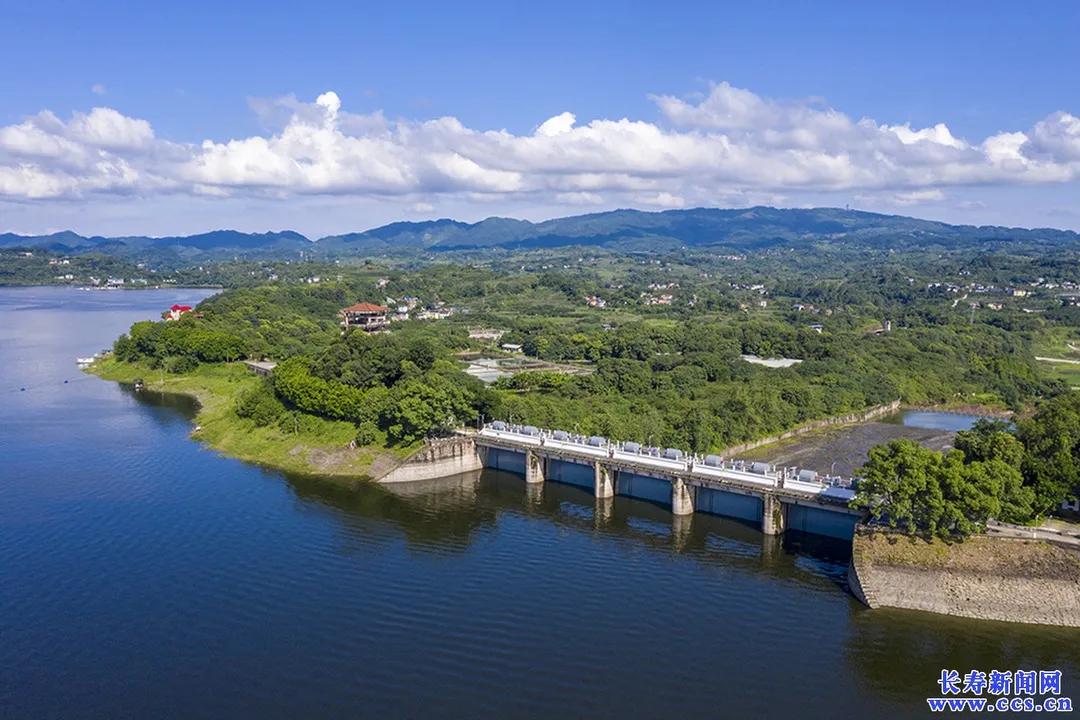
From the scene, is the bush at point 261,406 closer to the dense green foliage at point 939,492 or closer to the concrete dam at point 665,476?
the concrete dam at point 665,476

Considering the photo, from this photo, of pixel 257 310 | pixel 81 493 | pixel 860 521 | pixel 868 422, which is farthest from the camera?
pixel 257 310

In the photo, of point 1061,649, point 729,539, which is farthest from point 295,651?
point 1061,649

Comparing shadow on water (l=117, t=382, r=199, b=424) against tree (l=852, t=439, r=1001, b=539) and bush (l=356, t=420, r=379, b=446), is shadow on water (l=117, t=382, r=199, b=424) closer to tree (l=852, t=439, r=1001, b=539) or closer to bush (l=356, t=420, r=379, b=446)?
bush (l=356, t=420, r=379, b=446)

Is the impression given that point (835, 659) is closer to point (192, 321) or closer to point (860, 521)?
point (860, 521)

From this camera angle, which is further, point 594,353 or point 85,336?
point 85,336

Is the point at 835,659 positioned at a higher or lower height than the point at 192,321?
lower

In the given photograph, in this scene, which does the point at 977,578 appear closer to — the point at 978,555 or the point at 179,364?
the point at 978,555

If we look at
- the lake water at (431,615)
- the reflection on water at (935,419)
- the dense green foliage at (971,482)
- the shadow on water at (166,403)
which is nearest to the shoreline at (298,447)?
the shadow on water at (166,403)
